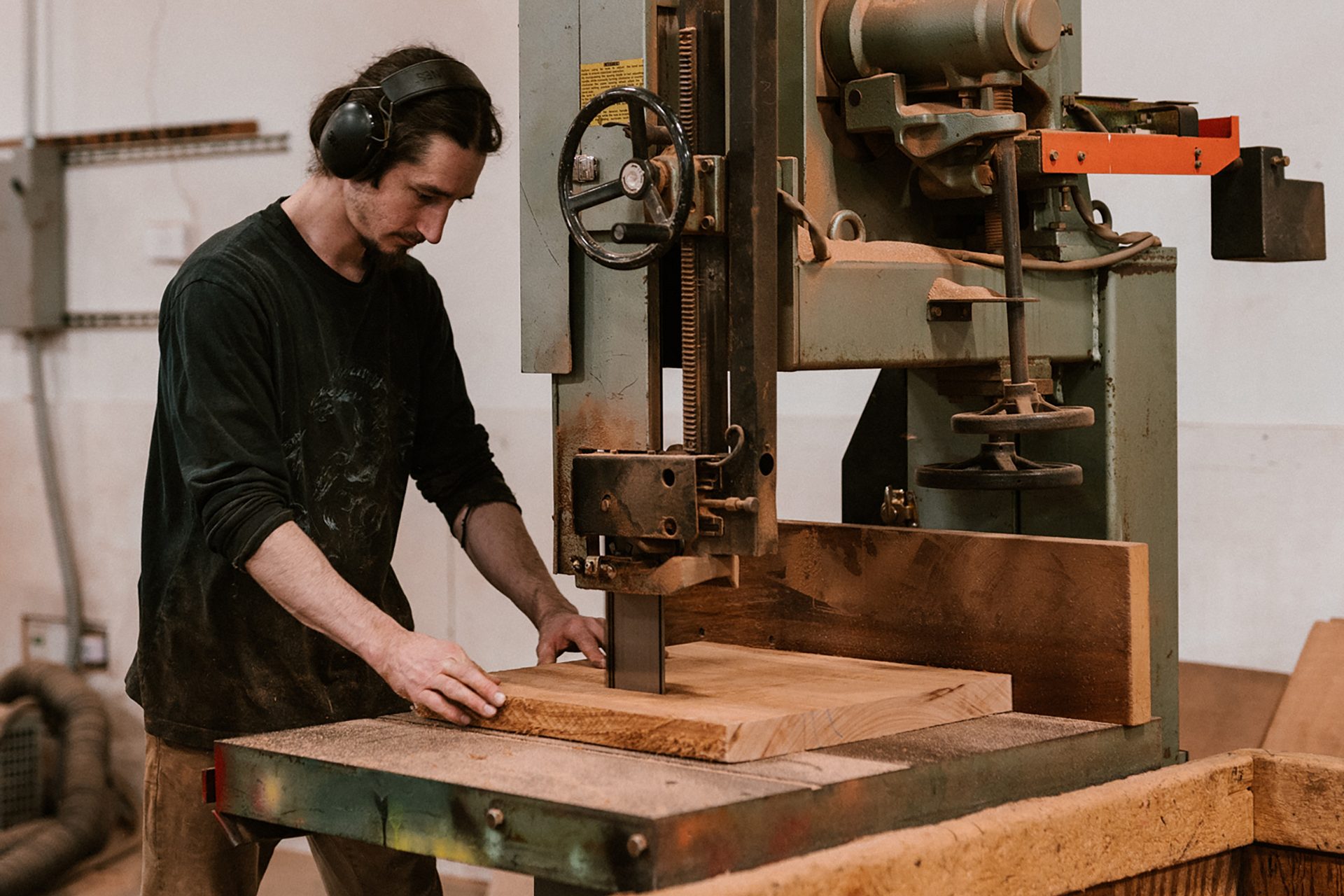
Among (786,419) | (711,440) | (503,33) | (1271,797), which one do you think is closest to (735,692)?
(711,440)

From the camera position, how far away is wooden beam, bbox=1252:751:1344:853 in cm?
156

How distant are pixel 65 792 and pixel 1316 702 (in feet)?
9.90

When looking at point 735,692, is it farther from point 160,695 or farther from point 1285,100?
point 1285,100

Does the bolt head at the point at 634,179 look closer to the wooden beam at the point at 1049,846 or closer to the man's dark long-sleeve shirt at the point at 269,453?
the wooden beam at the point at 1049,846

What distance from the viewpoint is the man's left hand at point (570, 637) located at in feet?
6.55

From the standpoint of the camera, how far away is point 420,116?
1.94 m

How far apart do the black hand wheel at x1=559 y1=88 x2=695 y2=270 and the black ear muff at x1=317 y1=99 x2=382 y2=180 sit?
22.2 inches

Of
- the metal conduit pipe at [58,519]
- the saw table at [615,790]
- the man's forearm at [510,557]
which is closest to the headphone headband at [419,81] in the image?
the man's forearm at [510,557]

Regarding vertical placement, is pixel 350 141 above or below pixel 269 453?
above

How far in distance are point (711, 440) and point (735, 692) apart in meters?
0.27

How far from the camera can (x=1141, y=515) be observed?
1814 mm

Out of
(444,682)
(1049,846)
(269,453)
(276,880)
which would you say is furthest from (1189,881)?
(276,880)

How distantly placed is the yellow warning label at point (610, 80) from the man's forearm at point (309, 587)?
1.99 feet

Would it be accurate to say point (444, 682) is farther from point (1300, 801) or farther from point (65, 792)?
point (65, 792)
